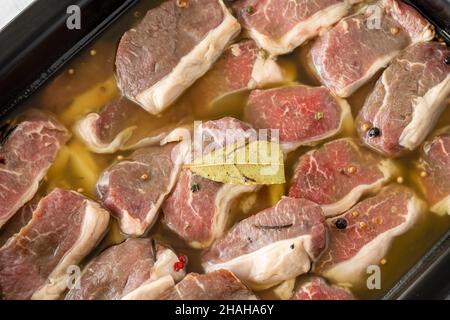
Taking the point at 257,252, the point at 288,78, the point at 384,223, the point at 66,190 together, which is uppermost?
the point at 66,190

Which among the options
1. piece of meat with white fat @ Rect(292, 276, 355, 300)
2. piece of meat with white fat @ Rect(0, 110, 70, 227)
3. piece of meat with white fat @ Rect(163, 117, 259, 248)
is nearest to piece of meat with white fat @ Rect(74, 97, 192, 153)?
piece of meat with white fat @ Rect(0, 110, 70, 227)

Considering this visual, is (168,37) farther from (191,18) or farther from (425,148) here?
(425,148)

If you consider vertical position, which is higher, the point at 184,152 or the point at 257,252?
the point at 184,152

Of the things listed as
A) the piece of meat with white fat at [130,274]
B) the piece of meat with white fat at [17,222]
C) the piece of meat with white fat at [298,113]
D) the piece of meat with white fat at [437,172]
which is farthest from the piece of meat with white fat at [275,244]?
the piece of meat with white fat at [17,222]

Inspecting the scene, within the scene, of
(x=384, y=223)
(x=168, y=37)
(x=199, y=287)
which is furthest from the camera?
(x=168, y=37)

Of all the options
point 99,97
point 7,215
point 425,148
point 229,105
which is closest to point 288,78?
point 229,105

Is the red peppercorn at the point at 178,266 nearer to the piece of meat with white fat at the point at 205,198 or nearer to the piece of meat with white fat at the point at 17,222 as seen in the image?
the piece of meat with white fat at the point at 205,198
